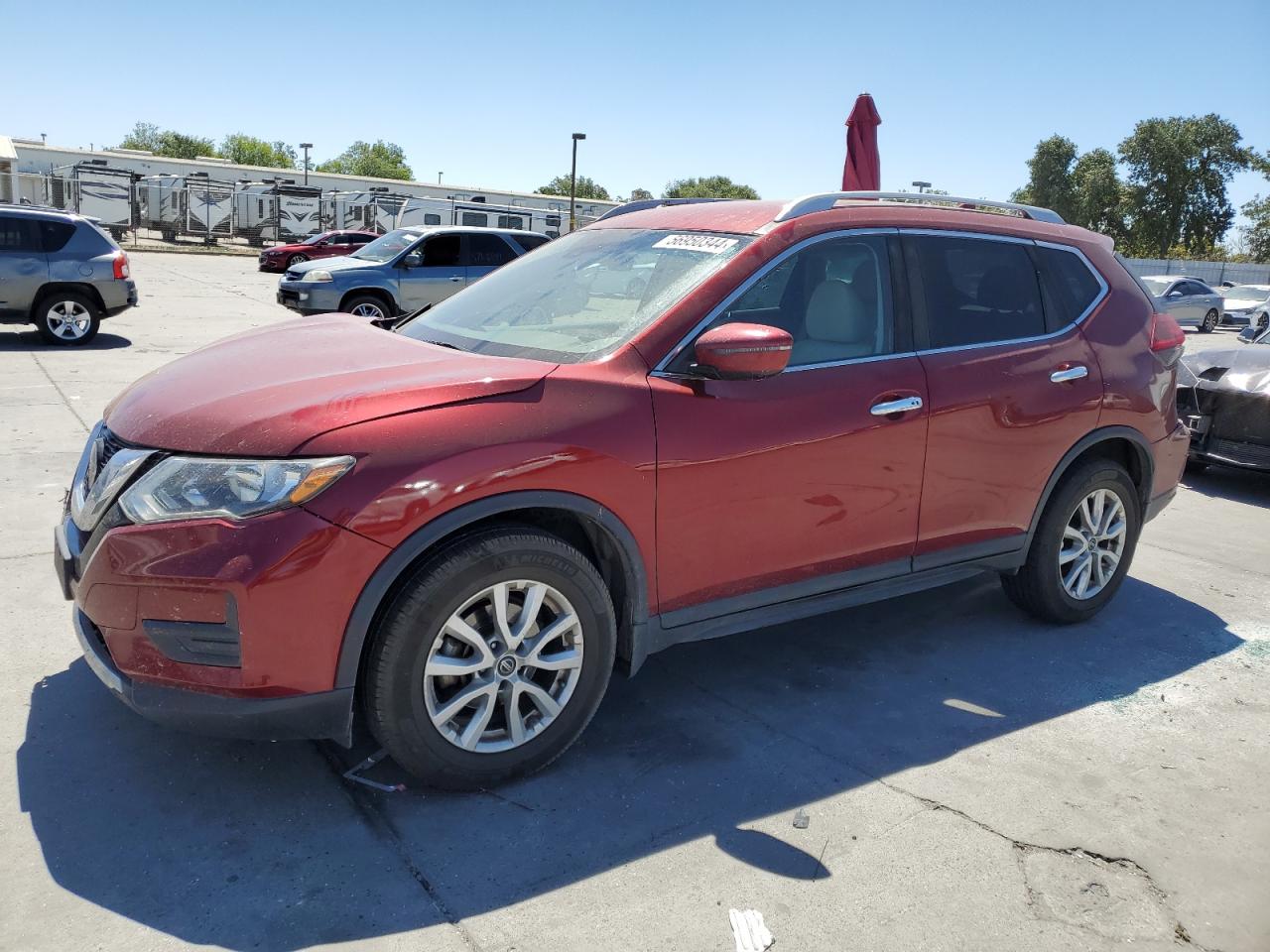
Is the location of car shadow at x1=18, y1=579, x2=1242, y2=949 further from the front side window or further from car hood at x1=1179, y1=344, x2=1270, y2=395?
car hood at x1=1179, y1=344, x2=1270, y2=395

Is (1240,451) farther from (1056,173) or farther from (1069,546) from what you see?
(1056,173)

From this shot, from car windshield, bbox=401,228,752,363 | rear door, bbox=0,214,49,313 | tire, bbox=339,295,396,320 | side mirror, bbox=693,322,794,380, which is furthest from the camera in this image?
tire, bbox=339,295,396,320

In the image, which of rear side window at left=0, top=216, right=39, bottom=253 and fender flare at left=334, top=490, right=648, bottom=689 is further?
rear side window at left=0, top=216, right=39, bottom=253

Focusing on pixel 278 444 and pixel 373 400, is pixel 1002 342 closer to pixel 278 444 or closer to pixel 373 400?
pixel 373 400

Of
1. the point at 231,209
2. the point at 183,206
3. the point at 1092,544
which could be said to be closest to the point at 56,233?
the point at 1092,544

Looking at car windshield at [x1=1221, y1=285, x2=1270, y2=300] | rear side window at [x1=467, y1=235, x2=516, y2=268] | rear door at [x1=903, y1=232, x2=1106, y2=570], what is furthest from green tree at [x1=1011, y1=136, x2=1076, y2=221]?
rear door at [x1=903, y1=232, x2=1106, y2=570]

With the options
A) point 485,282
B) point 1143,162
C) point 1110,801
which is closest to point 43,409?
point 485,282

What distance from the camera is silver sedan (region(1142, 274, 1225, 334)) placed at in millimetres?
27438

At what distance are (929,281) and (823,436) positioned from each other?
938mm

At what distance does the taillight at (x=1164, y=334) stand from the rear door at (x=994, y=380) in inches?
17.1

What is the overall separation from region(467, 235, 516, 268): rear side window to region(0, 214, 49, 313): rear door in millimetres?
5816

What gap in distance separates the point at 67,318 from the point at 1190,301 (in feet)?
90.3

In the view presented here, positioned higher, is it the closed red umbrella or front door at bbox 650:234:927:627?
the closed red umbrella

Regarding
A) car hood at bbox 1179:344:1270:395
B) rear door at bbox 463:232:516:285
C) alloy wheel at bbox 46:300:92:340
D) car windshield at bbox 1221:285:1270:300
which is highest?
car windshield at bbox 1221:285:1270:300
